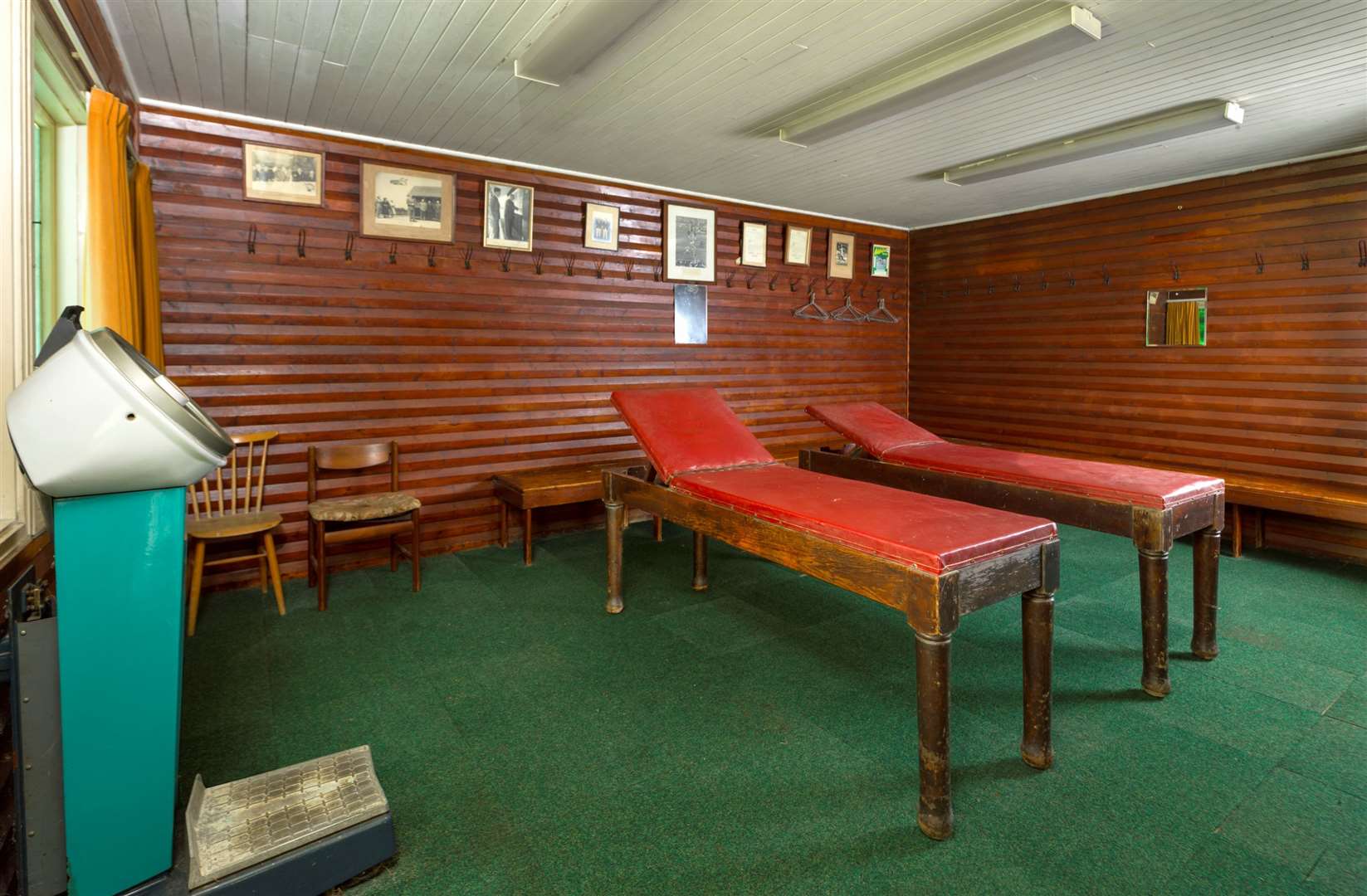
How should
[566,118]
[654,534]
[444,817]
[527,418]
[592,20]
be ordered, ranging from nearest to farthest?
[444,817], [592,20], [566,118], [527,418], [654,534]

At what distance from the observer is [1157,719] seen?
108 inches

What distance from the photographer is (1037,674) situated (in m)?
2.37

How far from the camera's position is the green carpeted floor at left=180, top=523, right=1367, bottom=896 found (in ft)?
6.49

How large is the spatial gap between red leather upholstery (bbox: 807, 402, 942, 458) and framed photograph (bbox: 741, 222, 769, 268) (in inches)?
96.4

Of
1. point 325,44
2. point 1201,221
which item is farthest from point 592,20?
point 1201,221

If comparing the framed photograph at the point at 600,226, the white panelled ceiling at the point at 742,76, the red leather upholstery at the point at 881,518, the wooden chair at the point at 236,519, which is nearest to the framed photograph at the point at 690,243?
the framed photograph at the point at 600,226

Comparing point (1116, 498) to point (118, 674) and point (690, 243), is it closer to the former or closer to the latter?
point (118, 674)

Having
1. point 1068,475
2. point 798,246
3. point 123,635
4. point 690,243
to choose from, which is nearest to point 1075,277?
point 798,246

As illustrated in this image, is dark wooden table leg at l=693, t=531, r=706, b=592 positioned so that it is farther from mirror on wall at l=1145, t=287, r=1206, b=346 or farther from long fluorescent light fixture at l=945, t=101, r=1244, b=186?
mirror on wall at l=1145, t=287, r=1206, b=346

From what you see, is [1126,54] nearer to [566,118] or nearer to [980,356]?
[566,118]

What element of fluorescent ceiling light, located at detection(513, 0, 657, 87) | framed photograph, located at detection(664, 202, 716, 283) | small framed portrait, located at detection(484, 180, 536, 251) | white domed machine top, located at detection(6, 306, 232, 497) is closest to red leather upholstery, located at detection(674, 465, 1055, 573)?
white domed machine top, located at detection(6, 306, 232, 497)

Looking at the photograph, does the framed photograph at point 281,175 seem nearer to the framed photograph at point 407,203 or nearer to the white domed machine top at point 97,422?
the framed photograph at point 407,203

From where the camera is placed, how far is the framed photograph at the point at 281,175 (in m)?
4.27

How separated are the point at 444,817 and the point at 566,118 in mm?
3930
